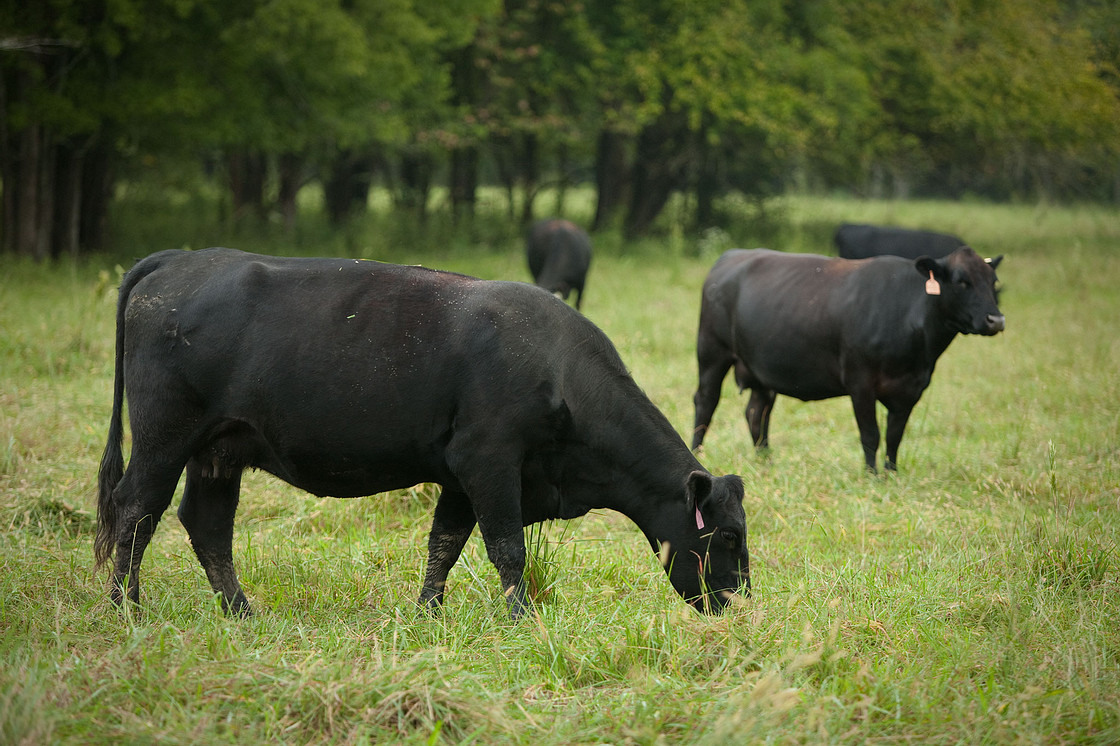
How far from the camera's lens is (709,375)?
825 centimetres

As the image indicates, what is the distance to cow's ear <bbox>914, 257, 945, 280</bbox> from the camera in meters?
7.23

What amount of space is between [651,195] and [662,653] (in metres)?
22.6

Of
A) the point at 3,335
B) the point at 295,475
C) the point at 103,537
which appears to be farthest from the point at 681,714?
the point at 3,335

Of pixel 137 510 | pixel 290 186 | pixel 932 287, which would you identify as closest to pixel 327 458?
pixel 137 510

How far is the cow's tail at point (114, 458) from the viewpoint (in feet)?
14.5

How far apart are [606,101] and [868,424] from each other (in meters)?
17.9

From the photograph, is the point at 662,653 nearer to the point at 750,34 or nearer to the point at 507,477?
the point at 507,477

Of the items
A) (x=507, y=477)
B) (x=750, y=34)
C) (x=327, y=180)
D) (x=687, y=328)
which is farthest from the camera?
(x=327, y=180)

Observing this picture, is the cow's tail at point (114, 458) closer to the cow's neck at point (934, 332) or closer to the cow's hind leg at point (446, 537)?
the cow's hind leg at point (446, 537)

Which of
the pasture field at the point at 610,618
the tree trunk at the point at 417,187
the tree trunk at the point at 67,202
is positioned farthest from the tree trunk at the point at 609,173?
the pasture field at the point at 610,618

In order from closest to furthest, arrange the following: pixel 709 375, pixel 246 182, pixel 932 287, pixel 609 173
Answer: pixel 932 287, pixel 709 375, pixel 246 182, pixel 609 173

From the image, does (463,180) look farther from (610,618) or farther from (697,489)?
(610,618)

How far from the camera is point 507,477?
163 inches

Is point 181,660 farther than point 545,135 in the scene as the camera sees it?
No
